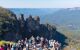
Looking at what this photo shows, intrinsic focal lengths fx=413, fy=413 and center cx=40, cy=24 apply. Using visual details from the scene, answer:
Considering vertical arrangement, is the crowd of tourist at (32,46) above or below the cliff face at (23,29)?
above

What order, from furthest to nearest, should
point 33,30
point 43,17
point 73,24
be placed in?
point 73,24 → point 43,17 → point 33,30

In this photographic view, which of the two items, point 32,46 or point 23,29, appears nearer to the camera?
point 32,46

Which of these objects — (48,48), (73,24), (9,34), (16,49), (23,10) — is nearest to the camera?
(16,49)

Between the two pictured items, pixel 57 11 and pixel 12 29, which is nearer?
pixel 12 29

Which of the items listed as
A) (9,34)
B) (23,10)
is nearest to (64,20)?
(23,10)

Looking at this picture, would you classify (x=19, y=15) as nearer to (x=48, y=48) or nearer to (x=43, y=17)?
(x=43, y=17)

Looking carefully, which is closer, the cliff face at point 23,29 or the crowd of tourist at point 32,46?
the crowd of tourist at point 32,46

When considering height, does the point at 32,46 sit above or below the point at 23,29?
above

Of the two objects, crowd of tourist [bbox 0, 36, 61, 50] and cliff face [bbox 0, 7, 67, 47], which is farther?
cliff face [bbox 0, 7, 67, 47]

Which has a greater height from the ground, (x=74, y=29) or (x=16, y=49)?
(x=16, y=49)
